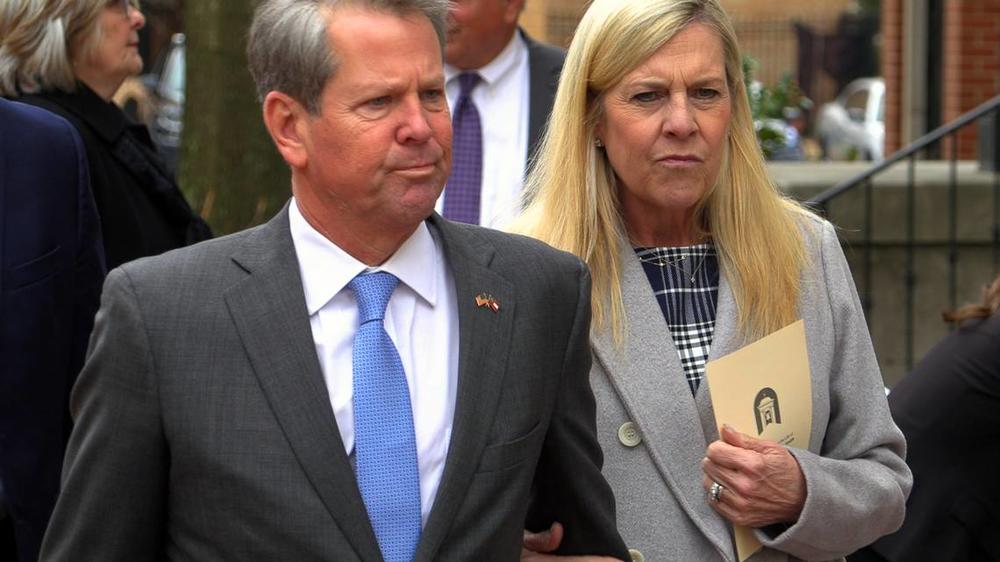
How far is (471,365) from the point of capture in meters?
2.41

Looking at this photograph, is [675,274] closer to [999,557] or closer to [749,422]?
[749,422]

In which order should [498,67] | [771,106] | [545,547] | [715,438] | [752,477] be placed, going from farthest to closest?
[771,106]
[498,67]
[715,438]
[752,477]
[545,547]

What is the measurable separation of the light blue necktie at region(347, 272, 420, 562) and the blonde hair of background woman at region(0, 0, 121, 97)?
246 cm

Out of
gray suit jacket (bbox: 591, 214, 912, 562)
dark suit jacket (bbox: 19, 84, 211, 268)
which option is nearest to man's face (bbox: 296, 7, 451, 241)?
gray suit jacket (bbox: 591, 214, 912, 562)

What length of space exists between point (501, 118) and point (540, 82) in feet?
0.60

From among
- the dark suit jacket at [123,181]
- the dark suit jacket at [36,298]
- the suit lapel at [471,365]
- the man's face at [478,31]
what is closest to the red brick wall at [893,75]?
the man's face at [478,31]

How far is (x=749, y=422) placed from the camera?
291 cm

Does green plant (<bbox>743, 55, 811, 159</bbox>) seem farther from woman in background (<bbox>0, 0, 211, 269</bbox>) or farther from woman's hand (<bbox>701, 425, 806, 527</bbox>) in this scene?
woman's hand (<bbox>701, 425, 806, 527</bbox>)

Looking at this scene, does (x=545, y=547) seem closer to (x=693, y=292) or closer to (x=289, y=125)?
(x=693, y=292)

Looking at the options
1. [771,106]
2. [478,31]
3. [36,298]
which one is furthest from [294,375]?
[771,106]

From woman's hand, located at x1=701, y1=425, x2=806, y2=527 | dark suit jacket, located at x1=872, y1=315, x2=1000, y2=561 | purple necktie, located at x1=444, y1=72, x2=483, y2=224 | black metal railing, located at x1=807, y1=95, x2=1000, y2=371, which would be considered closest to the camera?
woman's hand, located at x1=701, y1=425, x2=806, y2=527

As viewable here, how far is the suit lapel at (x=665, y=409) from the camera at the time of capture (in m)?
2.91

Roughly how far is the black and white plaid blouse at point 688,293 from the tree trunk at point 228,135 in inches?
161

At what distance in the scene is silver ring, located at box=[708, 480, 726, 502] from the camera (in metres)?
2.88
